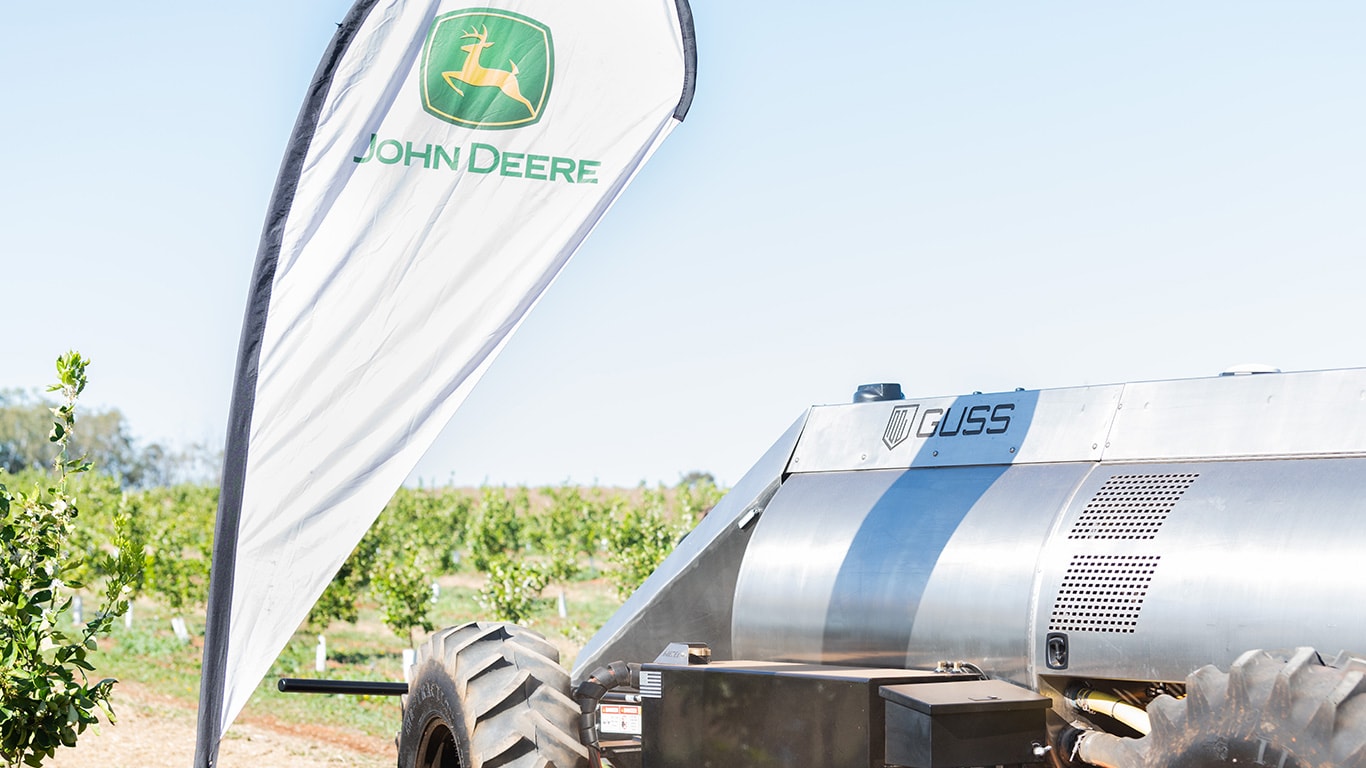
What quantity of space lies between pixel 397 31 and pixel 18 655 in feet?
9.37

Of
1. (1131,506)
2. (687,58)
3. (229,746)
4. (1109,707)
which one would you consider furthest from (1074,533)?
(229,746)

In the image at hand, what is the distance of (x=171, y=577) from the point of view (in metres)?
28.2

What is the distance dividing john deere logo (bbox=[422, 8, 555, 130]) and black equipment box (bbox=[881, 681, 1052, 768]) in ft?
7.75

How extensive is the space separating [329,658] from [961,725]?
2158 cm

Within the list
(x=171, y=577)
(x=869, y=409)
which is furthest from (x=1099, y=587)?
(x=171, y=577)

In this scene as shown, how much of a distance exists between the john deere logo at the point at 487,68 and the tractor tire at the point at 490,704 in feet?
8.23

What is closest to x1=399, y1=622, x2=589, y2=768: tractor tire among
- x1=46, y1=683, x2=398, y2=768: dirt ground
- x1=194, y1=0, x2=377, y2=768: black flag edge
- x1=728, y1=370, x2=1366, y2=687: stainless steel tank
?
x1=728, y1=370, x2=1366, y2=687: stainless steel tank

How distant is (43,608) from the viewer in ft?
18.6

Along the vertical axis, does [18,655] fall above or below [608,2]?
below

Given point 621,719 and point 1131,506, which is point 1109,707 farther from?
point 621,719

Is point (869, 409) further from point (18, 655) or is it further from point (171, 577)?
point (171, 577)

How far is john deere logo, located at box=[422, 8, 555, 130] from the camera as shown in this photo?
486 centimetres

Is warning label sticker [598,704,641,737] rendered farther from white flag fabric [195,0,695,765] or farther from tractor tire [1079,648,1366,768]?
tractor tire [1079,648,1366,768]

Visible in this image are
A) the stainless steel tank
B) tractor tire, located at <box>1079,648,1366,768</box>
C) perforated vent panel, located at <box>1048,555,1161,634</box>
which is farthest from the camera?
perforated vent panel, located at <box>1048,555,1161,634</box>
